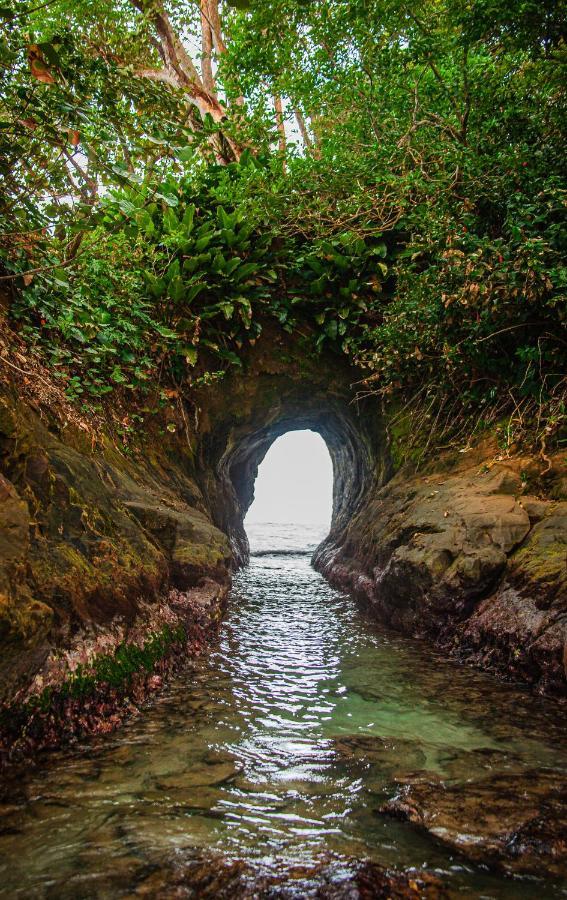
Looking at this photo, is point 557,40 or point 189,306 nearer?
point 557,40

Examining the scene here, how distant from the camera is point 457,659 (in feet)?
16.6

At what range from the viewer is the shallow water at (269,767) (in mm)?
2094

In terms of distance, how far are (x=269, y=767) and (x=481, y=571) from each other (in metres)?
3.16

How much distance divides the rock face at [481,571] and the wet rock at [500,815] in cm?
161

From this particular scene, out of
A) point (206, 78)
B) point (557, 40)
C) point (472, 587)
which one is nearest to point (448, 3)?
point (557, 40)

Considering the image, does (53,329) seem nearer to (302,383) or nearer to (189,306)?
(189,306)

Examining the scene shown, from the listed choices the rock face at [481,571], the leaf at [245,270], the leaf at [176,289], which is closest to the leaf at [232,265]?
the leaf at [245,270]

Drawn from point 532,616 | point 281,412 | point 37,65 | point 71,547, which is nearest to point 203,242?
point 281,412

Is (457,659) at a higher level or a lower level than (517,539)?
lower

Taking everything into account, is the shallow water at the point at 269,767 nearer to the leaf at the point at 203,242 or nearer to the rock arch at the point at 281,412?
the rock arch at the point at 281,412

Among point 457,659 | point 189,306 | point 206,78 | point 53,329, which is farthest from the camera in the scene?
point 206,78

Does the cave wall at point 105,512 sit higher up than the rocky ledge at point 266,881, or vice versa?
the cave wall at point 105,512

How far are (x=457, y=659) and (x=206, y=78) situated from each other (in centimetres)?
1414

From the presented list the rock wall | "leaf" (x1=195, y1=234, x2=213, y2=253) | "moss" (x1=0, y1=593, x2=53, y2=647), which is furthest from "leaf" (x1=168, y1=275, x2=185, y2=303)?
"moss" (x1=0, y1=593, x2=53, y2=647)
